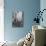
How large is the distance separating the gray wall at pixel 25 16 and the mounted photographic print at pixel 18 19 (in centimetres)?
12

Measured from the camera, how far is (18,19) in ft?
16.5

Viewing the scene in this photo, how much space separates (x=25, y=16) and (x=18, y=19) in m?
0.30

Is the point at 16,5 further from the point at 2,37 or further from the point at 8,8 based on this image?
the point at 2,37

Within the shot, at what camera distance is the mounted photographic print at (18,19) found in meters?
4.99

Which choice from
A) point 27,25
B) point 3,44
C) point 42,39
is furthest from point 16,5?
point 42,39

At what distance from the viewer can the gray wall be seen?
16.2 ft

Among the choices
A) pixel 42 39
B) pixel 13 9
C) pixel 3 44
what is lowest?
pixel 3 44

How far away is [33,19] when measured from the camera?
16.7 feet

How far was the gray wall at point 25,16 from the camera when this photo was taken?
4926 mm

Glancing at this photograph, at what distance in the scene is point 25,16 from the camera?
16.7ft

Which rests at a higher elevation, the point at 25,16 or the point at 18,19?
the point at 25,16

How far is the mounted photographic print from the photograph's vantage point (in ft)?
16.4

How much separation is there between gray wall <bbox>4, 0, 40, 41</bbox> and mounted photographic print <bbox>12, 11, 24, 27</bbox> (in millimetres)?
116

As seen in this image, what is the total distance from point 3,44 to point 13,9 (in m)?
1.72
